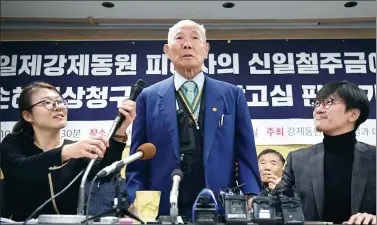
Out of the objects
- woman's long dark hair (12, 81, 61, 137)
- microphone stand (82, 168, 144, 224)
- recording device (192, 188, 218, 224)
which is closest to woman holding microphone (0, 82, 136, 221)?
woman's long dark hair (12, 81, 61, 137)

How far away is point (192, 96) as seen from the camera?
8.68 ft

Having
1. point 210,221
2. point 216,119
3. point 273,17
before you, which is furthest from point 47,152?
point 273,17

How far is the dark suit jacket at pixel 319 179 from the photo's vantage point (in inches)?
97.0

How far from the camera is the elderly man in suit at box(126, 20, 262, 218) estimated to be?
2.44 metres

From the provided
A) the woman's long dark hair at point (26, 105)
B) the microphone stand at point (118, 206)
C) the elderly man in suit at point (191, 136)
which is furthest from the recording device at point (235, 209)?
the woman's long dark hair at point (26, 105)

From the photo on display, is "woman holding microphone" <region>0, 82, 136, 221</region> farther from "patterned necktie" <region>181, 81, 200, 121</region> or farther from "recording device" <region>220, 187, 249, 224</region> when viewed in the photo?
"recording device" <region>220, 187, 249, 224</region>

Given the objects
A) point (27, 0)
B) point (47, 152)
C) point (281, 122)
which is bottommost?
point (47, 152)

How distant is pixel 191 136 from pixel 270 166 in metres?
1.27

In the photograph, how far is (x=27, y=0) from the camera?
408 centimetres

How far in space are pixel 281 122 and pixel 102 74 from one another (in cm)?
145

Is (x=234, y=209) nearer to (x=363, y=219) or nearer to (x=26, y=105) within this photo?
(x=363, y=219)

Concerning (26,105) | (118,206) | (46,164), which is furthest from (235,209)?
(26,105)

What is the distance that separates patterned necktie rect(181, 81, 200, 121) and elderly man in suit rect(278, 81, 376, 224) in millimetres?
610

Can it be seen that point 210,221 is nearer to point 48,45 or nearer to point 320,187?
point 320,187
